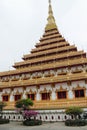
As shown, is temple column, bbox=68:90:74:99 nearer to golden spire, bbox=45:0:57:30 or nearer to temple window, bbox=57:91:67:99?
temple window, bbox=57:91:67:99

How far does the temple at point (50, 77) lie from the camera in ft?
88.3

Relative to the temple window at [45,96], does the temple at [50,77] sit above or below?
above

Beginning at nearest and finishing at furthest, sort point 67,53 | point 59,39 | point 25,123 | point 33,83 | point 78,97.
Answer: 1. point 25,123
2. point 78,97
3. point 33,83
4. point 67,53
5. point 59,39

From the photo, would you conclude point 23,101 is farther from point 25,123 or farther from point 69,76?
point 69,76

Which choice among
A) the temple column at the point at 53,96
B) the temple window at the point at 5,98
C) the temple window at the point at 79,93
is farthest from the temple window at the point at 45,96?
the temple window at the point at 5,98

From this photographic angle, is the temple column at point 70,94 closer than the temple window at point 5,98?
Yes

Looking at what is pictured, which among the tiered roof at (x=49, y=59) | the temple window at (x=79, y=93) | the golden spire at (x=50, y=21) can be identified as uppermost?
the golden spire at (x=50, y=21)

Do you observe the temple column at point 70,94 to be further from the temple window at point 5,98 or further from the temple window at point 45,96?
the temple window at point 5,98

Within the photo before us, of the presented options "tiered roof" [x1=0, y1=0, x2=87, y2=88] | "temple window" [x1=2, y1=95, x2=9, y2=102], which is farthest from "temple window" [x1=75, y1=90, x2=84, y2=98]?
"temple window" [x1=2, y1=95, x2=9, y2=102]

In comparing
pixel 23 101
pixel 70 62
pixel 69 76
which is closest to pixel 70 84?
pixel 69 76

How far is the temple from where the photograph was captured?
26906 millimetres

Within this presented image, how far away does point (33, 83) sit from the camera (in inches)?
1159

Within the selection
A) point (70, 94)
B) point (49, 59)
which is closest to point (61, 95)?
point (70, 94)

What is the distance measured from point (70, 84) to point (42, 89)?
4598 mm
